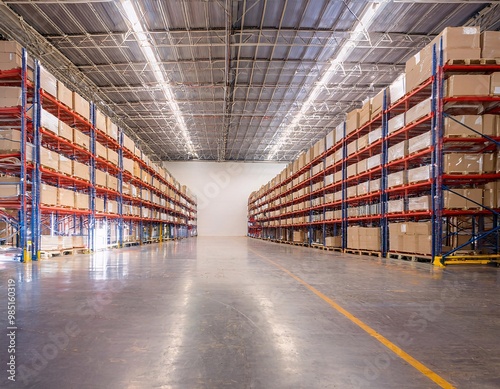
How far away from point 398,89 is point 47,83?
9.64 meters

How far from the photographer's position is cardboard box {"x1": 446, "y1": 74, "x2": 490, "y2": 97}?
7.89 meters

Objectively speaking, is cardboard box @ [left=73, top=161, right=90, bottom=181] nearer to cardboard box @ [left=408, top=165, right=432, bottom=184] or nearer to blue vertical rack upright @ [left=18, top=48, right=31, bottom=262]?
blue vertical rack upright @ [left=18, top=48, right=31, bottom=262]

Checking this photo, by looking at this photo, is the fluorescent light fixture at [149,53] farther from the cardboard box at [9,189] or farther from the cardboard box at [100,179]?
the cardboard box at [9,189]

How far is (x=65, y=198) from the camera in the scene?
1002cm

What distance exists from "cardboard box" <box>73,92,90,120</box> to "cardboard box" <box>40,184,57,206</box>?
2801mm

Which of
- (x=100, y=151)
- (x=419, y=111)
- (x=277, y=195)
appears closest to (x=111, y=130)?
(x=100, y=151)

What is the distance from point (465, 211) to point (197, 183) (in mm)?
30934

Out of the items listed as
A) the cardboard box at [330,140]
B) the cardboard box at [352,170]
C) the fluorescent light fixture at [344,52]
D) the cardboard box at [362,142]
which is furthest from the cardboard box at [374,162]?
the fluorescent light fixture at [344,52]

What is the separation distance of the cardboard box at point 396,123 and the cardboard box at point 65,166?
960 centimetres

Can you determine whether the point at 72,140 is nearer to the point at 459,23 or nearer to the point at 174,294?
the point at 174,294

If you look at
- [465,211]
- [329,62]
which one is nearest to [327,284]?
[465,211]

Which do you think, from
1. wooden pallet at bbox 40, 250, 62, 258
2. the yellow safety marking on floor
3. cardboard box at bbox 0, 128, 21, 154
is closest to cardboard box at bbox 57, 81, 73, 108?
cardboard box at bbox 0, 128, 21, 154

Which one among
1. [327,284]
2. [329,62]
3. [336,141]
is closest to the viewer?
[327,284]

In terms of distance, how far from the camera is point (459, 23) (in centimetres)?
1249
